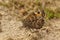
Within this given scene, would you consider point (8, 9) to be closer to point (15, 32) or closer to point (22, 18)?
point (22, 18)

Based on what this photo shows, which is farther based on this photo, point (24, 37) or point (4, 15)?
point (4, 15)

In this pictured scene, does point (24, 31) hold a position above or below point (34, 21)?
below

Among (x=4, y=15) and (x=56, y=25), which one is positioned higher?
(x=4, y=15)

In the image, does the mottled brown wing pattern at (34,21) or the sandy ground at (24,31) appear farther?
the mottled brown wing pattern at (34,21)

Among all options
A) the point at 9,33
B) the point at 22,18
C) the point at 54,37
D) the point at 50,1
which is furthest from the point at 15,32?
the point at 50,1

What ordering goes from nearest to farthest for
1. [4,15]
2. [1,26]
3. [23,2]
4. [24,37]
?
[24,37]
[1,26]
[4,15]
[23,2]

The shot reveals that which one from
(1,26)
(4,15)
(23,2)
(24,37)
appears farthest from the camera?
(23,2)

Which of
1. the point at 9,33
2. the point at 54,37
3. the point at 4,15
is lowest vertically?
the point at 54,37

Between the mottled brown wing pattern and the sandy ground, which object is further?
the mottled brown wing pattern

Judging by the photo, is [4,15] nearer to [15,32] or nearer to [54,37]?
[15,32]
